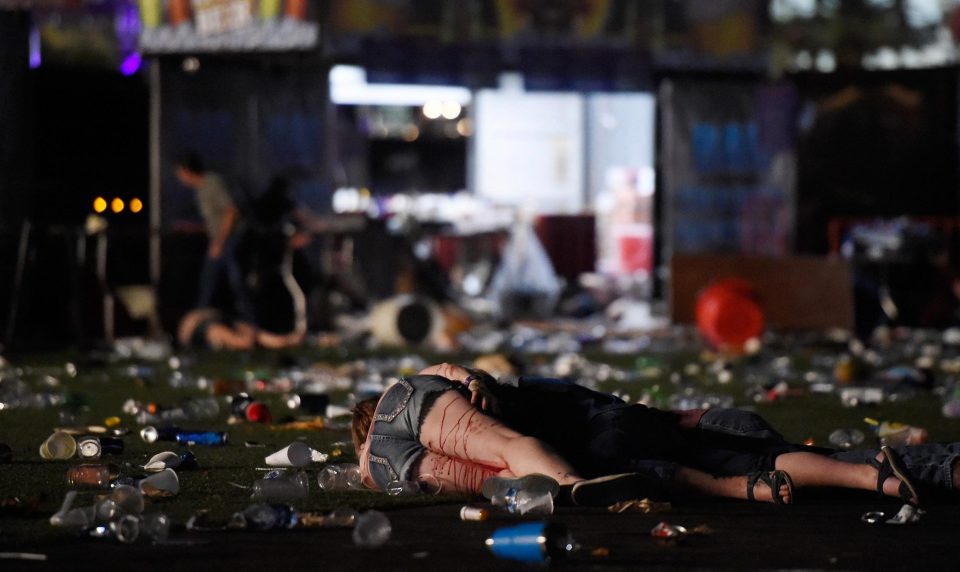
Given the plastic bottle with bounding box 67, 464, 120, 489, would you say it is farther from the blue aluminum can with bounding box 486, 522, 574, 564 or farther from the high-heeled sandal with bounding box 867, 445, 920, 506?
the high-heeled sandal with bounding box 867, 445, 920, 506

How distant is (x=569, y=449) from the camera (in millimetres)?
5246

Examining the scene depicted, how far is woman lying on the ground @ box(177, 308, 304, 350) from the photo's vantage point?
14328 millimetres

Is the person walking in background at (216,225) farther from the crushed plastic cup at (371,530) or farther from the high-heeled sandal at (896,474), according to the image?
the crushed plastic cup at (371,530)

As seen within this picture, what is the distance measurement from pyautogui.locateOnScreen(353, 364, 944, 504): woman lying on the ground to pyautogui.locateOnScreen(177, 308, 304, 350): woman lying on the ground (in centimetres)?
906

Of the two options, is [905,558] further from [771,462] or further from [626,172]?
[626,172]

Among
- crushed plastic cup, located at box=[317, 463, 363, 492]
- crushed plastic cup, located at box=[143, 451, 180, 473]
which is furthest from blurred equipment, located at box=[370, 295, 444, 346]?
crushed plastic cup, located at box=[317, 463, 363, 492]

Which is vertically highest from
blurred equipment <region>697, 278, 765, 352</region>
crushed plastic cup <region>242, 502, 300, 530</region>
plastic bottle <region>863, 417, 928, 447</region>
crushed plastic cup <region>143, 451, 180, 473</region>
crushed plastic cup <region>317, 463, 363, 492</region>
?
crushed plastic cup <region>242, 502, 300, 530</region>

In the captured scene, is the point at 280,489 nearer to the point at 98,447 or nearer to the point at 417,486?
the point at 417,486

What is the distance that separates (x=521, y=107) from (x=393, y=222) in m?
7.77

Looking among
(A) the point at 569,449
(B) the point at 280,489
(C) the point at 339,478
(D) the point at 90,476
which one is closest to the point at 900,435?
(A) the point at 569,449

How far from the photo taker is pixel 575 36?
1741 centimetres

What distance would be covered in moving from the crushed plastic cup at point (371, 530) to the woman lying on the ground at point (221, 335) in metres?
→ 9.88

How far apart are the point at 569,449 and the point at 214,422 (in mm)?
3196

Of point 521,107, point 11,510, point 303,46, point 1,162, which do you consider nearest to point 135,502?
point 11,510
